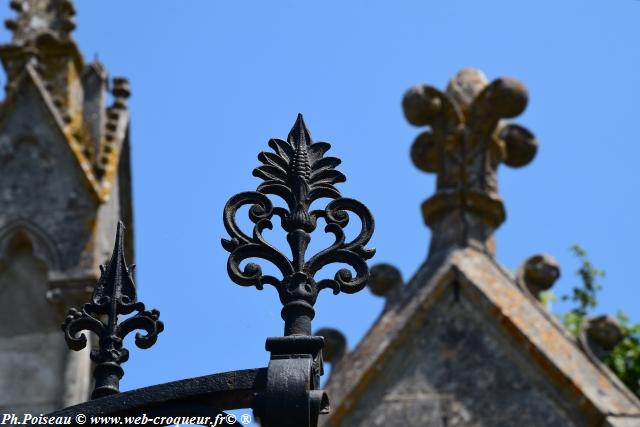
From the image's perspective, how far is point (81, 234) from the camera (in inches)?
500

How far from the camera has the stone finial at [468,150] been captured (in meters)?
10.8

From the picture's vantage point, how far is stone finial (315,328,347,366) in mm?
10070

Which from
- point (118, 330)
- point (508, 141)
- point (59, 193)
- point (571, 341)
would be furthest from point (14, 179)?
point (118, 330)

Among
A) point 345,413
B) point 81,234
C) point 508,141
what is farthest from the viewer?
point 81,234

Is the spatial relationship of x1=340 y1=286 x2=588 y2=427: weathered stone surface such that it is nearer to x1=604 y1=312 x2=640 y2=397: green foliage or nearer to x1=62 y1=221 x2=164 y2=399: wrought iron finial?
x1=62 y1=221 x2=164 y2=399: wrought iron finial

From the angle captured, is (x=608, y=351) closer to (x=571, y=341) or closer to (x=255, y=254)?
(x=571, y=341)

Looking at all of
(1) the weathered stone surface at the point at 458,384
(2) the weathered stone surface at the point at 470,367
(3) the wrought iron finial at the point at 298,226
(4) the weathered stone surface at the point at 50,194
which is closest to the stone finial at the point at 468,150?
(2) the weathered stone surface at the point at 470,367

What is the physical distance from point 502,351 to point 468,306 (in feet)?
1.24

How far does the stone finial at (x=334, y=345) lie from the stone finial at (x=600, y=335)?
1247 millimetres

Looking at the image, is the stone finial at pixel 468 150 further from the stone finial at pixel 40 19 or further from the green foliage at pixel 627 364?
the green foliage at pixel 627 364

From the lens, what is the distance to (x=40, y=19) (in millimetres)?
14133

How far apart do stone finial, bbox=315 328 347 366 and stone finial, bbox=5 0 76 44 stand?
4.62 meters

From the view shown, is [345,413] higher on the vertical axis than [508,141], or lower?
lower

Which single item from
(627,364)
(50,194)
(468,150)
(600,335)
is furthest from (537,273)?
(627,364)
